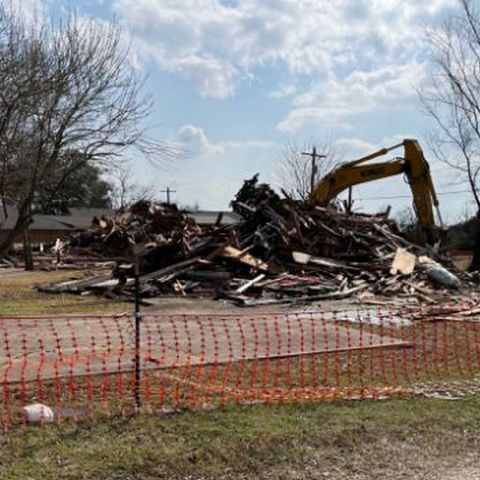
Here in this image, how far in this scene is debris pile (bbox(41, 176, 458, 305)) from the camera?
63.8 feet

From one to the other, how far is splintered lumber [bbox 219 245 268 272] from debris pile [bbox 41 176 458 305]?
0.03m

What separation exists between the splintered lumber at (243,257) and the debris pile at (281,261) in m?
0.03

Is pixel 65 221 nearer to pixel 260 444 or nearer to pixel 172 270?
pixel 172 270

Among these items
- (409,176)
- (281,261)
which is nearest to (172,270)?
(281,261)

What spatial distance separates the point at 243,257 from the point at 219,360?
11491 mm

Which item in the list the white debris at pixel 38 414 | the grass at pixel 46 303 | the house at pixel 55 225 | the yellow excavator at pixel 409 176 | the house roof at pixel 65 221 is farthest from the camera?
the house roof at pixel 65 221

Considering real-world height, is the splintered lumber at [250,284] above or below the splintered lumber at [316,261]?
below

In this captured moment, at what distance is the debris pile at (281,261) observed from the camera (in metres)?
19.5

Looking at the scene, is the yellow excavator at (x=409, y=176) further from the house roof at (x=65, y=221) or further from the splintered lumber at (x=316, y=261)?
the house roof at (x=65, y=221)

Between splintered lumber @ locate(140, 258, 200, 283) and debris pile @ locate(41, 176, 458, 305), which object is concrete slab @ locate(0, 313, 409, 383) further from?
splintered lumber @ locate(140, 258, 200, 283)

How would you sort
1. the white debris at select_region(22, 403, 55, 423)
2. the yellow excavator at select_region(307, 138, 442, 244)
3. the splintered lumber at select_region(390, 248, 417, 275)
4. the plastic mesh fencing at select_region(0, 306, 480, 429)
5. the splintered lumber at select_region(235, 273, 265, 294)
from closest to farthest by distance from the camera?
the white debris at select_region(22, 403, 55, 423)
the plastic mesh fencing at select_region(0, 306, 480, 429)
the splintered lumber at select_region(235, 273, 265, 294)
the splintered lumber at select_region(390, 248, 417, 275)
the yellow excavator at select_region(307, 138, 442, 244)

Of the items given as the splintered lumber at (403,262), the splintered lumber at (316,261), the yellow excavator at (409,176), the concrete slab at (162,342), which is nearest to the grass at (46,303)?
the concrete slab at (162,342)

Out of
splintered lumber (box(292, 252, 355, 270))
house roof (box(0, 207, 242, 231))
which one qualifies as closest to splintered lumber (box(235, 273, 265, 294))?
splintered lumber (box(292, 252, 355, 270))

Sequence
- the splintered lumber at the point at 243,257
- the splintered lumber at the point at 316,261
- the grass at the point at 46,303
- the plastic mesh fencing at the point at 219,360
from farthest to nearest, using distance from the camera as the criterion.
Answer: the splintered lumber at the point at 316,261 → the splintered lumber at the point at 243,257 → the grass at the point at 46,303 → the plastic mesh fencing at the point at 219,360
